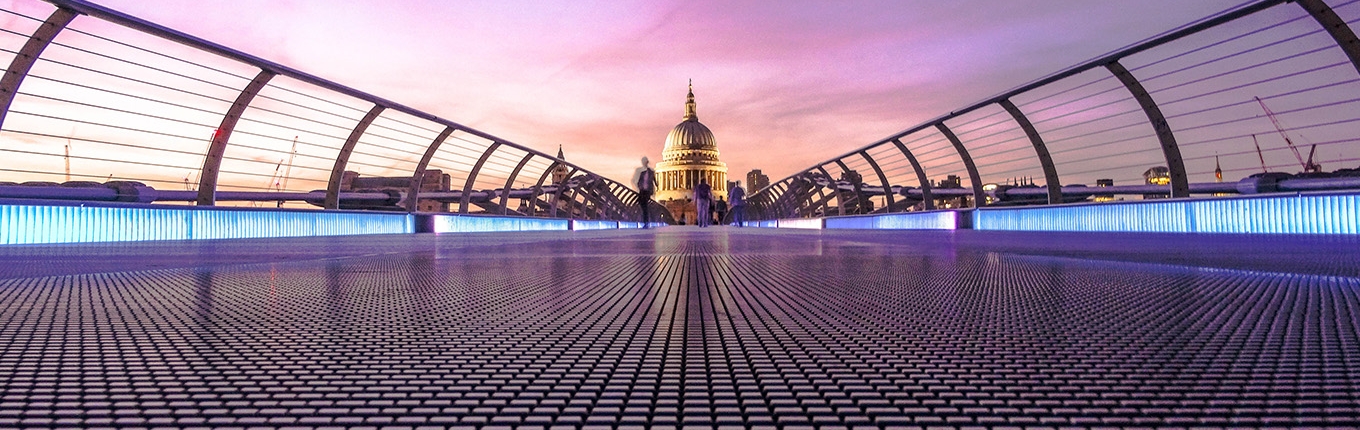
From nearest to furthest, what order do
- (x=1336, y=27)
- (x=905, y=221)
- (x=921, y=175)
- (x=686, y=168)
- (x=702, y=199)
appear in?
(x=1336, y=27), (x=921, y=175), (x=905, y=221), (x=702, y=199), (x=686, y=168)

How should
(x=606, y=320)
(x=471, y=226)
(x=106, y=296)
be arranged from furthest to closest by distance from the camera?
(x=471, y=226)
(x=106, y=296)
(x=606, y=320)

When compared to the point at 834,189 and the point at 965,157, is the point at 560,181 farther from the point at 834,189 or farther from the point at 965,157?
the point at 965,157

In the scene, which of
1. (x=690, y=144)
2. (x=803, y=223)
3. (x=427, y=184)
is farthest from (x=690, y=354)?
(x=690, y=144)

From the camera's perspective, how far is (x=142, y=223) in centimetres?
613

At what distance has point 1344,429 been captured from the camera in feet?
1.85

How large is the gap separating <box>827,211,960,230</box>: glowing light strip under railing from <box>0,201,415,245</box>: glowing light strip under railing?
829 cm

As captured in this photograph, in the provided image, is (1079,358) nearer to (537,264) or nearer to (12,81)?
(537,264)

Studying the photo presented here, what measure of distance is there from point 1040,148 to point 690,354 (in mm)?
7305

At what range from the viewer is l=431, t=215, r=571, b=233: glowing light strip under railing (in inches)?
455

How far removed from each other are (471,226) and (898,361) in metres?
12.6

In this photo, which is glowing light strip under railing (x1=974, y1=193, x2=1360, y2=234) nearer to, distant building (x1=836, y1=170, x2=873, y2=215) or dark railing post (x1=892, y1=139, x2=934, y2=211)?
dark railing post (x1=892, y1=139, x2=934, y2=211)

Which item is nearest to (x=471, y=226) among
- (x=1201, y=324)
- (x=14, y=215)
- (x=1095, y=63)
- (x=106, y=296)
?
(x=14, y=215)

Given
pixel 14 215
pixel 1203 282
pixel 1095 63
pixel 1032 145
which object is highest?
pixel 1095 63

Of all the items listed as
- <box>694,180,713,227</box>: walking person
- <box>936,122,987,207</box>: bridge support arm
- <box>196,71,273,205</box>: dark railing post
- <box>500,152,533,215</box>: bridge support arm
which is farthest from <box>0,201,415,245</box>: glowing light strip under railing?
<box>694,180,713,227</box>: walking person
